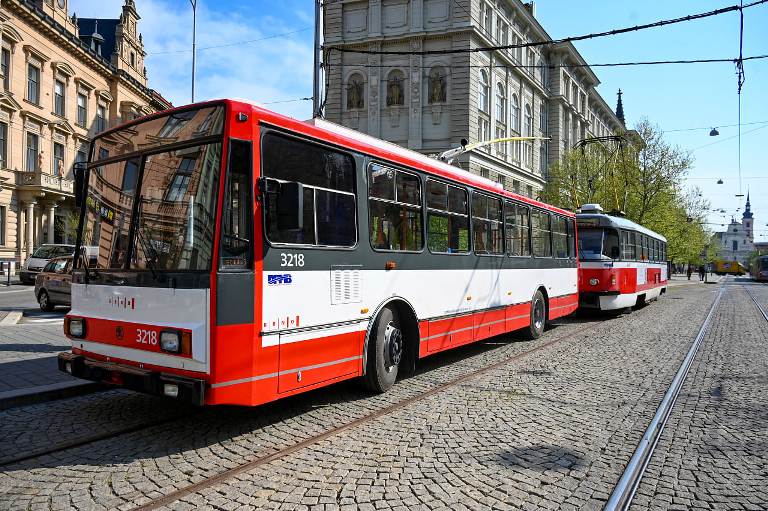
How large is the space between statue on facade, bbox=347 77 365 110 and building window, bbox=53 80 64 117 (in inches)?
813

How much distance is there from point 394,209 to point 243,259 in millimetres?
2490

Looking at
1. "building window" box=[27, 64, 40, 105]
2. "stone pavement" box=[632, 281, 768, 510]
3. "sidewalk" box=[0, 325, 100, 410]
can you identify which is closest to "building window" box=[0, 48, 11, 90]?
"building window" box=[27, 64, 40, 105]

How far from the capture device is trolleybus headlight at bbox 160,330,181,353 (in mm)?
4719

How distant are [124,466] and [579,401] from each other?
4.65 metres

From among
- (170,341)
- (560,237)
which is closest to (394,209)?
(170,341)

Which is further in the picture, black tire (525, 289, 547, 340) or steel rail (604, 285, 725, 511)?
black tire (525, 289, 547, 340)

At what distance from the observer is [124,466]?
4.41 m

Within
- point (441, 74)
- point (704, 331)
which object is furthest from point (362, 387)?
point (441, 74)

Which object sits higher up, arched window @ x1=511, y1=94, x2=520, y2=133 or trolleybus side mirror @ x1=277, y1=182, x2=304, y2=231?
arched window @ x1=511, y1=94, x2=520, y2=133

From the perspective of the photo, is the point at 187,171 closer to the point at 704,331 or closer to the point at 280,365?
the point at 280,365

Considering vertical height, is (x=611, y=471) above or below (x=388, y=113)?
below

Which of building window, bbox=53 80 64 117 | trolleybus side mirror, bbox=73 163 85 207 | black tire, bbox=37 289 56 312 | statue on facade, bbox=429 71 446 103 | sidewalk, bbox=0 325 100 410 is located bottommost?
sidewalk, bbox=0 325 100 410

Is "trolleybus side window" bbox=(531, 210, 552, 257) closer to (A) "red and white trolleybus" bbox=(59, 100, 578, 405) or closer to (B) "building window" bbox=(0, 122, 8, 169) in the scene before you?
(A) "red and white trolleybus" bbox=(59, 100, 578, 405)

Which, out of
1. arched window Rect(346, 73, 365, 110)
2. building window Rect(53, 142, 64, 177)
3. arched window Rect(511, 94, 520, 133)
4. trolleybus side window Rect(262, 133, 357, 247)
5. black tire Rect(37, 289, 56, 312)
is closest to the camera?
trolleybus side window Rect(262, 133, 357, 247)
